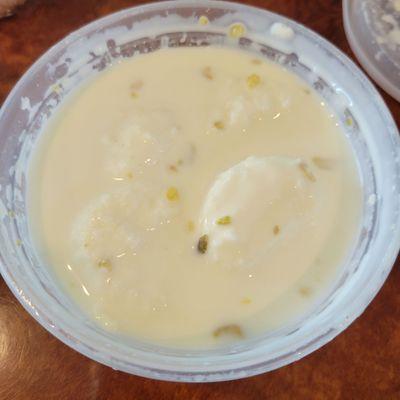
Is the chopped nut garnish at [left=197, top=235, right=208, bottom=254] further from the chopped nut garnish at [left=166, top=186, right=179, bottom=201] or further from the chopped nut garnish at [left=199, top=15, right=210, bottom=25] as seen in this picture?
the chopped nut garnish at [left=199, top=15, right=210, bottom=25]

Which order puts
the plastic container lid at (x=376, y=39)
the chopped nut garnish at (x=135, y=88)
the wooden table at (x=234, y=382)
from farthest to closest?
the plastic container lid at (x=376, y=39)
the chopped nut garnish at (x=135, y=88)
the wooden table at (x=234, y=382)

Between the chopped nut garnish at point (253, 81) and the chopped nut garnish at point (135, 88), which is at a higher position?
the chopped nut garnish at point (135, 88)

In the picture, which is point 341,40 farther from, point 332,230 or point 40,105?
point 40,105

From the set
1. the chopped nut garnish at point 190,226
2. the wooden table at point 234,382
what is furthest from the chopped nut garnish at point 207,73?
the wooden table at point 234,382

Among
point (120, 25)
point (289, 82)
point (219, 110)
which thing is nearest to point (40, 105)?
point (120, 25)

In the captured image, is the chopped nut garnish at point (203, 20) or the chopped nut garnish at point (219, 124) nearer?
the chopped nut garnish at point (219, 124)

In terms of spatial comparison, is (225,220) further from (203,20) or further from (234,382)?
(203,20)

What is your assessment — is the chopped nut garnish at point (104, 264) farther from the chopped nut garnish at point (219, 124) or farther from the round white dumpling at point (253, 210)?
the chopped nut garnish at point (219, 124)
